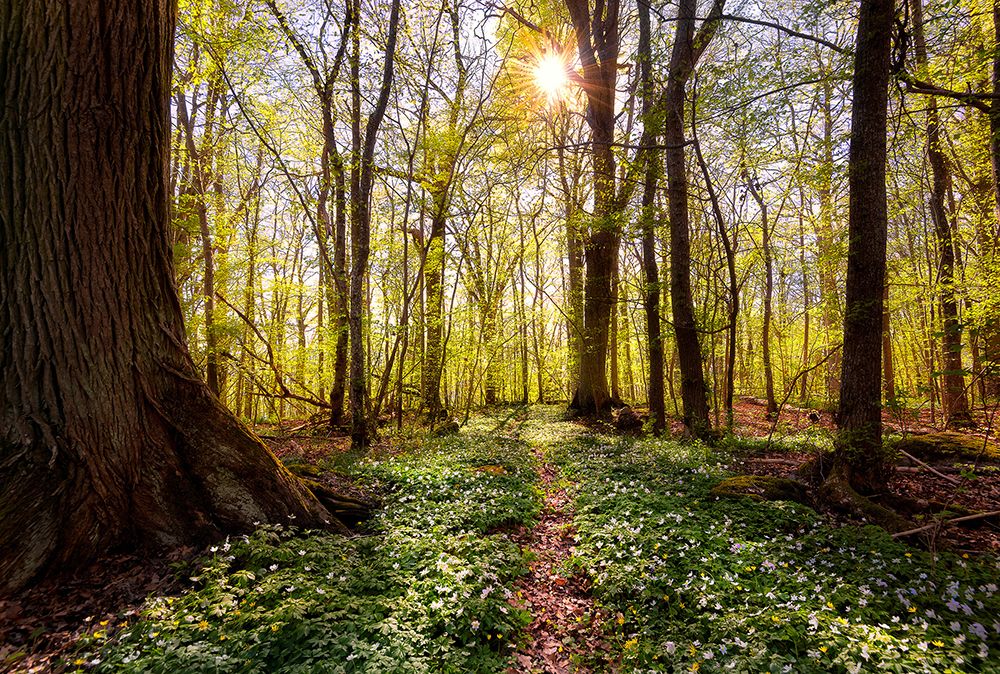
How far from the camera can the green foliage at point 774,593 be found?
113 inches

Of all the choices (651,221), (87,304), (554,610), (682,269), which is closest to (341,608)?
(554,610)

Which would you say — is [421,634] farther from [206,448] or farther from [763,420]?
[763,420]

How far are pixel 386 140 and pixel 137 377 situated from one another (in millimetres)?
12951

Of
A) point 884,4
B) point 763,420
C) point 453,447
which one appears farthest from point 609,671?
point 763,420

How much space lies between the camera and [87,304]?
3742 mm

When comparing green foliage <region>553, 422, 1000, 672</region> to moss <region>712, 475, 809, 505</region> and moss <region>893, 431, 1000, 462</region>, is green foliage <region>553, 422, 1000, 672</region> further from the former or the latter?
moss <region>893, 431, 1000, 462</region>

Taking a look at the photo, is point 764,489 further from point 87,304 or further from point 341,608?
point 87,304

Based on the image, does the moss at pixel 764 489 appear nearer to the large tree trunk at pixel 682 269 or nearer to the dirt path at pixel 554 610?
the dirt path at pixel 554 610

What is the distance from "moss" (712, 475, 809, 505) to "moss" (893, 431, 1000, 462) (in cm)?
249

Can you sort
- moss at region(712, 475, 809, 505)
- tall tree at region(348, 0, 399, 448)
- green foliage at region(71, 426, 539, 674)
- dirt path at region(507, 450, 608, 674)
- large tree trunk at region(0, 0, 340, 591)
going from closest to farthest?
green foliage at region(71, 426, 539, 674) < dirt path at region(507, 450, 608, 674) < large tree trunk at region(0, 0, 340, 591) < moss at region(712, 475, 809, 505) < tall tree at region(348, 0, 399, 448)

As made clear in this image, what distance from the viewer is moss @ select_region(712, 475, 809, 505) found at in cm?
581

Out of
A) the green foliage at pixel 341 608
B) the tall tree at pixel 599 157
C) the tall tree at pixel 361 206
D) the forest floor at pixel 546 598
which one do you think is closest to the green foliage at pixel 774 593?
the forest floor at pixel 546 598

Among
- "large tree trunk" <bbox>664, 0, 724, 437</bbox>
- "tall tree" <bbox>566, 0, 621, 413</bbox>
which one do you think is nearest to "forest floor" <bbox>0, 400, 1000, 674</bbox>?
"large tree trunk" <bbox>664, 0, 724, 437</bbox>

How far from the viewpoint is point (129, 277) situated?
13.1 ft
